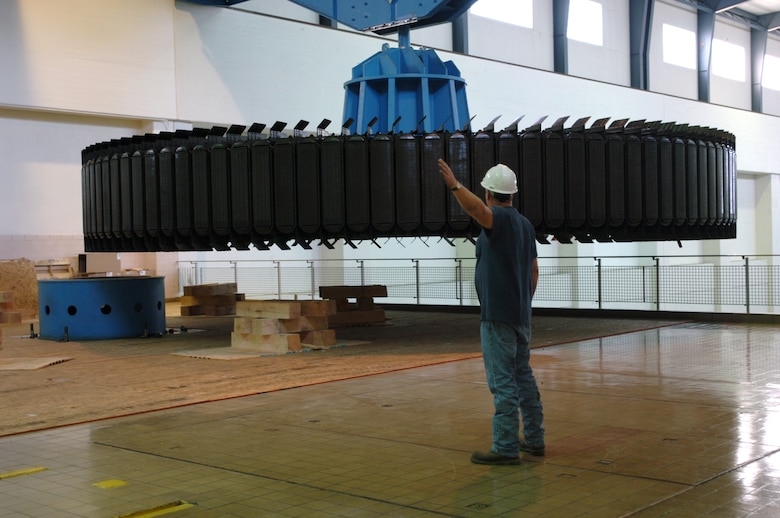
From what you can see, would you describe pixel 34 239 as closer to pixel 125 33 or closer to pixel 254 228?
pixel 125 33

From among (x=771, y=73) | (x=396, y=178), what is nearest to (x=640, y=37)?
(x=771, y=73)

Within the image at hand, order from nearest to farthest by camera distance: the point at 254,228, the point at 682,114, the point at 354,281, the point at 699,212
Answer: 1. the point at 254,228
2. the point at 699,212
3. the point at 354,281
4. the point at 682,114

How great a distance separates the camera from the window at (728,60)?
40472mm

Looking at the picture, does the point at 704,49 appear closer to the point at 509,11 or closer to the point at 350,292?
the point at 509,11

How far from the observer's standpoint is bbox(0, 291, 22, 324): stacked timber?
18.1 m

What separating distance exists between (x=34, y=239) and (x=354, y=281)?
880cm

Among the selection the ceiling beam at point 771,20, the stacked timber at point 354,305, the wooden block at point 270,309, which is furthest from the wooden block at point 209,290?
the ceiling beam at point 771,20

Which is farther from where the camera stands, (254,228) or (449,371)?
(254,228)

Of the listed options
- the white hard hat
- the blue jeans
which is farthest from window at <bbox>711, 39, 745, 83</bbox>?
the blue jeans

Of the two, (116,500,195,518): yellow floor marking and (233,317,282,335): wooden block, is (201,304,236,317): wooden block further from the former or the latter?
(116,500,195,518): yellow floor marking

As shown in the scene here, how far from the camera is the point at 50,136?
21.6 m

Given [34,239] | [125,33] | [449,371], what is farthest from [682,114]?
[449,371]

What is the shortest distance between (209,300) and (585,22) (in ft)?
72.2

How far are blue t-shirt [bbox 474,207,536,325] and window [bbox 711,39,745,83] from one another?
3875 cm
